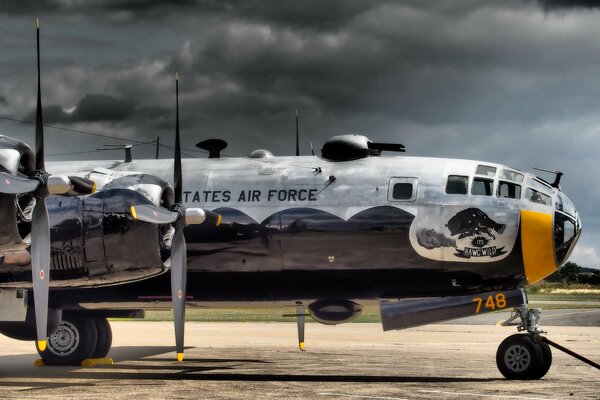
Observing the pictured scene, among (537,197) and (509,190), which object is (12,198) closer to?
(509,190)

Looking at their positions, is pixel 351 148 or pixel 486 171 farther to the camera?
pixel 351 148

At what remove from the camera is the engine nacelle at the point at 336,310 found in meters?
23.2

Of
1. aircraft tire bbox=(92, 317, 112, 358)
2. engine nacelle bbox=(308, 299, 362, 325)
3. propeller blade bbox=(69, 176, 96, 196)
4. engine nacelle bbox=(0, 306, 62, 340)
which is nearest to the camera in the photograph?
propeller blade bbox=(69, 176, 96, 196)

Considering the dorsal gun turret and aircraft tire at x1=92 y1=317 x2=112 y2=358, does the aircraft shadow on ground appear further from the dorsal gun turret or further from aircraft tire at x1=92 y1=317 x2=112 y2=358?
the dorsal gun turret

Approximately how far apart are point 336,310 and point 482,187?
468 cm

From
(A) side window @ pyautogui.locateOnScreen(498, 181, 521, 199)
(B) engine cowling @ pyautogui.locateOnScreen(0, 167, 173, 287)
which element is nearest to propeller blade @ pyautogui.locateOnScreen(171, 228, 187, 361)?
(B) engine cowling @ pyautogui.locateOnScreen(0, 167, 173, 287)

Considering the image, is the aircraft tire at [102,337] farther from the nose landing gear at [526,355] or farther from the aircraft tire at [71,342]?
the nose landing gear at [526,355]

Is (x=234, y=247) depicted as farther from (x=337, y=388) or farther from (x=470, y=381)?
(x=470, y=381)

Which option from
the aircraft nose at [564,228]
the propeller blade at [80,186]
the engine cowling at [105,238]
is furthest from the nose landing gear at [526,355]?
the propeller blade at [80,186]

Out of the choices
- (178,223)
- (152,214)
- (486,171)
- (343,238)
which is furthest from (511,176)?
(152,214)

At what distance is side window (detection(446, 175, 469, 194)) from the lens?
73.5ft

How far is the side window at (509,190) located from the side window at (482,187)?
0.69 ft

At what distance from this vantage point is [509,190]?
2233cm

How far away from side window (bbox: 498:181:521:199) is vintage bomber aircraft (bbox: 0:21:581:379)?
0.03 meters
